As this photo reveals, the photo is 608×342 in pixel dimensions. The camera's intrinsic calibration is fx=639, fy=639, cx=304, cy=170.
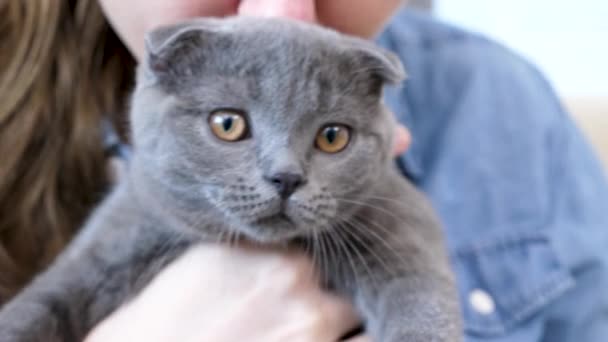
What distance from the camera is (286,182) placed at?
0.65 m

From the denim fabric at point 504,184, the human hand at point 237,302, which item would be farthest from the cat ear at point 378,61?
the denim fabric at point 504,184

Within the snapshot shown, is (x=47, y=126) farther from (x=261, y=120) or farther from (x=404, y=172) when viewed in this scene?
(x=404, y=172)

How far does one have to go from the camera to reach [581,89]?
6.73ft

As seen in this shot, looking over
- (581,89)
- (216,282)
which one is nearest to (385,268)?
(216,282)

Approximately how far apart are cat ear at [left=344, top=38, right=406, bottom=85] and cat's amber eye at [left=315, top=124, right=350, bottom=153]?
0.26 feet

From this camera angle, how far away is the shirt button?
1.11m

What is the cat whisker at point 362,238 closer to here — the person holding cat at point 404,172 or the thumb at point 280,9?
the person holding cat at point 404,172

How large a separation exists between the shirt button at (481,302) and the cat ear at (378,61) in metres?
0.53

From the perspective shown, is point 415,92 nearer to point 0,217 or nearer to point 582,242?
point 582,242

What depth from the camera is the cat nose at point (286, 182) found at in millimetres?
646

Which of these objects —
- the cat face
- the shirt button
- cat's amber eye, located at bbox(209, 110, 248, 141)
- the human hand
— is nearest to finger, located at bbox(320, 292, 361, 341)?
the human hand

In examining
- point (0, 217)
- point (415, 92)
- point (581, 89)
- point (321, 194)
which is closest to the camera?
point (321, 194)

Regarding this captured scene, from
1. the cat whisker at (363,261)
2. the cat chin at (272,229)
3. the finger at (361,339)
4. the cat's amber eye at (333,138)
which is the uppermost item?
the cat's amber eye at (333,138)

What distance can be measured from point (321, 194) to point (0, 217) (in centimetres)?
59
